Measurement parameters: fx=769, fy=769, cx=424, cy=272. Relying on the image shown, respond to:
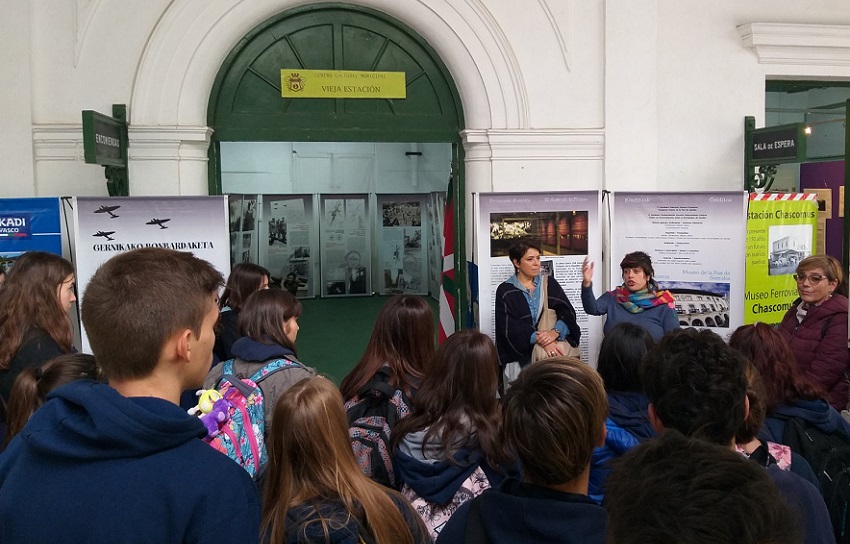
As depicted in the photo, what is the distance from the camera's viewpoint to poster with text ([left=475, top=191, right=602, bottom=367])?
5.39 meters

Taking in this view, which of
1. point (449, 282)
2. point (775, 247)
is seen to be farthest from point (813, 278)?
point (449, 282)

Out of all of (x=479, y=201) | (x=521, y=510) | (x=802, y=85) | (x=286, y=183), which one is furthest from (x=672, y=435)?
(x=286, y=183)

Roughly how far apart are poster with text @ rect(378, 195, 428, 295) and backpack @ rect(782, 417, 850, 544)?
22.2 feet

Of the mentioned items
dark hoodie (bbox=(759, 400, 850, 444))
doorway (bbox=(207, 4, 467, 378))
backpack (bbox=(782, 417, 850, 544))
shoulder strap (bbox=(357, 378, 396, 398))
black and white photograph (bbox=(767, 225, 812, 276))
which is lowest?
backpack (bbox=(782, 417, 850, 544))

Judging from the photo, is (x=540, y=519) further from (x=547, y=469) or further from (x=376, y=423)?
(x=376, y=423)

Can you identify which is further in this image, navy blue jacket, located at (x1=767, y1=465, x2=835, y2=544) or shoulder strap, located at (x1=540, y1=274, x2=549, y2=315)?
shoulder strap, located at (x1=540, y1=274, x2=549, y2=315)

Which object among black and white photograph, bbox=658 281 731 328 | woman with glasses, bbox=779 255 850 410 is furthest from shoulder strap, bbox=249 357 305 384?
black and white photograph, bbox=658 281 731 328

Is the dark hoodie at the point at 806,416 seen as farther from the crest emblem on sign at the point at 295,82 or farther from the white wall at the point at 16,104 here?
the white wall at the point at 16,104

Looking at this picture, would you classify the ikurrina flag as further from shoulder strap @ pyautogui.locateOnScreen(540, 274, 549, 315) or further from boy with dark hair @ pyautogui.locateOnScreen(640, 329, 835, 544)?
boy with dark hair @ pyautogui.locateOnScreen(640, 329, 835, 544)

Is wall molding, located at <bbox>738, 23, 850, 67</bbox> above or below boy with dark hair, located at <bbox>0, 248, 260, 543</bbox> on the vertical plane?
above

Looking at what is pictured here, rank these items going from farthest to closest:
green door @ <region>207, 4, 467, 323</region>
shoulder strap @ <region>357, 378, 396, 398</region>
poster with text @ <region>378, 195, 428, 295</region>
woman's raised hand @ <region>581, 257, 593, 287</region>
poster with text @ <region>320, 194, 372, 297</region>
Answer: poster with text @ <region>378, 195, 428, 295</region> < poster with text @ <region>320, 194, 372, 297</region> < green door @ <region>207, 4, 467, 323</region> < woman's raised hand @ <region>581, 257, 593, 287</region> < shoulder strap @ <region>357, 378, 396, 398</region>

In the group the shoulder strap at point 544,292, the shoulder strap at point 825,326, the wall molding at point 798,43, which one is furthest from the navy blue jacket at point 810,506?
the wall molding at point 798,43

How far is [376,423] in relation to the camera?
8.82 ft

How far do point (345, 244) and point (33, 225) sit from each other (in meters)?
4.39
